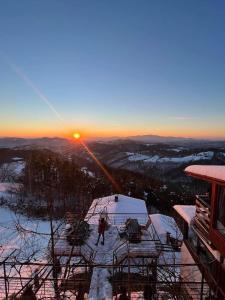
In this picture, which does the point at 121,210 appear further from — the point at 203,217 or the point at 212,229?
the point at 212,229

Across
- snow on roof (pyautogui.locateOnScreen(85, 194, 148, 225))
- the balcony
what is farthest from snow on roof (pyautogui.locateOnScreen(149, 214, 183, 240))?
the balcony

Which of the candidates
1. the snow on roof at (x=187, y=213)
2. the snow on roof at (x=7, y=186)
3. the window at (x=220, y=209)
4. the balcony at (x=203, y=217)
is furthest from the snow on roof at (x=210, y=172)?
the snow on roof at (x=7, y=186)

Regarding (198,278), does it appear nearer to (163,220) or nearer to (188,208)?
(188,208)

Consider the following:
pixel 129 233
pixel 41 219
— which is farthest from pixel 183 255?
pixel 41 219

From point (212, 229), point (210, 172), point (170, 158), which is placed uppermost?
point (210, 172)

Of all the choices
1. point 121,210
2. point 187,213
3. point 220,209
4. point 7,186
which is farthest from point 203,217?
point 7,186

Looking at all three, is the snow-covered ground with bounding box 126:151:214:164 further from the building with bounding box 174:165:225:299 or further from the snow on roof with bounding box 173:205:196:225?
the building with bounding box 174:165:225:299
